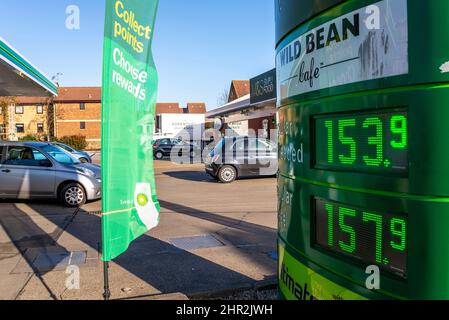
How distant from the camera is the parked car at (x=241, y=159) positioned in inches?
624

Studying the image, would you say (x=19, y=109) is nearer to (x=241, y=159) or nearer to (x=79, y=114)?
(x=79, y=114)

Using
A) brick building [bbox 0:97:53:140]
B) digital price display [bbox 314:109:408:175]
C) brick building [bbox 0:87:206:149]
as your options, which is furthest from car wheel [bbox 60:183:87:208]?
brick building [bbox 0:97:53:140]

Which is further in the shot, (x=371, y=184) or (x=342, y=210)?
(x=342, y=210)

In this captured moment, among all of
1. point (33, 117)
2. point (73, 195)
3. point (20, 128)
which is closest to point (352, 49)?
point (73, 195)

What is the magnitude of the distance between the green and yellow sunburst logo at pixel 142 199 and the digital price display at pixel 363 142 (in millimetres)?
2600

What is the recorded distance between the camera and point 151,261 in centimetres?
598

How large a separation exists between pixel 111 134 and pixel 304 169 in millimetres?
2022

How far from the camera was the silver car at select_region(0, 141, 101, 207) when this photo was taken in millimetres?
10750

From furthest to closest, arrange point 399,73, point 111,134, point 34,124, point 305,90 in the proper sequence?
1. point 34,124
2. point 111,134
3. point 305,90
4. point 399,73

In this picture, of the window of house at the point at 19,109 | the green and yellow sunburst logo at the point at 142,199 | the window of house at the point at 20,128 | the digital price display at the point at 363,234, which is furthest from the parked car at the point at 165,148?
the window of house at the point at 19,109
